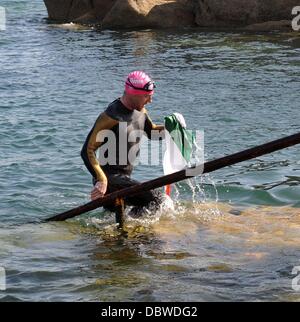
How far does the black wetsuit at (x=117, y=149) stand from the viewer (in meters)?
8.47

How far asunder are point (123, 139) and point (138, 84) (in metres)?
0.66

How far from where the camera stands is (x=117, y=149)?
28.9 ft

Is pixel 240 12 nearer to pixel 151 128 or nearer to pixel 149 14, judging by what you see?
pixel 149 14

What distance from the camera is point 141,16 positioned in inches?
1008

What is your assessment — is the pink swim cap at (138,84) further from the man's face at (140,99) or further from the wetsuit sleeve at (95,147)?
the wetsuit sleeve at (95,147)

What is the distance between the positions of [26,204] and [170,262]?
3.03 m

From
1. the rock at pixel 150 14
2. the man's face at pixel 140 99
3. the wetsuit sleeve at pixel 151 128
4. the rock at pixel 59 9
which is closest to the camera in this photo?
the man's face at pixel 140 99

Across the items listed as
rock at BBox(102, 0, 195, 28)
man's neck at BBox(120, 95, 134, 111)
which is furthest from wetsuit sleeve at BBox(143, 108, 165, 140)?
rock at BBox(102, 0, 195, 28)

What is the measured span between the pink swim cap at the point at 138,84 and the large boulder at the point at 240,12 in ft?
54.8

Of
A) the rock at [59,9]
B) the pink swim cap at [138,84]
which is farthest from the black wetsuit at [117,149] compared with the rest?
the rock at [59,9]

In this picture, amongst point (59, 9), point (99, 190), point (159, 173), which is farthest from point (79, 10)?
point (99, 190)

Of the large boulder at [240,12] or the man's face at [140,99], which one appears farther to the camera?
the large boulder at [240,12]

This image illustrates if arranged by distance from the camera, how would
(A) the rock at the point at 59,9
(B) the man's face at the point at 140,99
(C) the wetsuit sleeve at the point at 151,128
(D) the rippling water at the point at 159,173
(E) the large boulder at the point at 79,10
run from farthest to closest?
(A) the rock at the point at 59,9
(E) the large boulder at the point at 79,10
(C) the wetsuit sleeve at the point at 151,128
(B) the man's face at the point at 140,99
(D) the rippling water at the point at 159,173

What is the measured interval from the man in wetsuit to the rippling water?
491 mm
